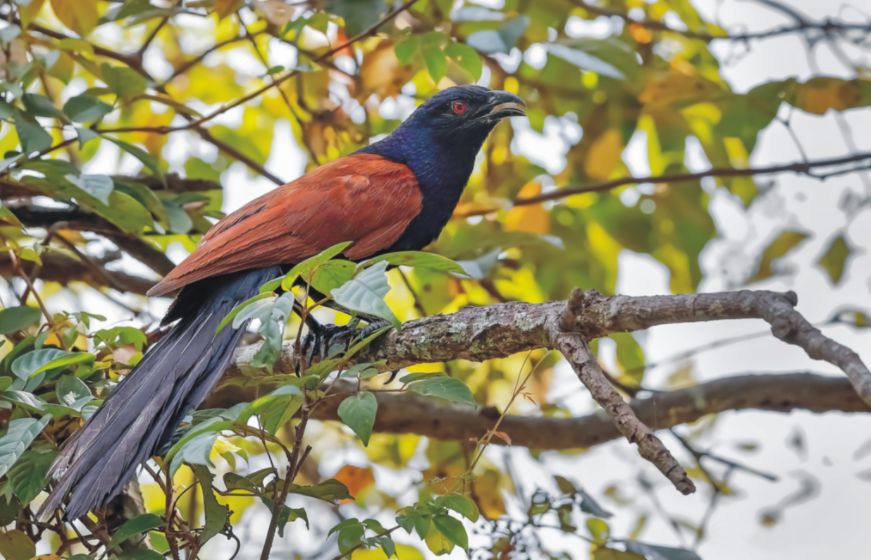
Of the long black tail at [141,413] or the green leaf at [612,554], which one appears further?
the green leaf at [612,554]

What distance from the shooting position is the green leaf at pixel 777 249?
3992 millimetres

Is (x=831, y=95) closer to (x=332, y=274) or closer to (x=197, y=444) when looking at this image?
(x=332, y=274)

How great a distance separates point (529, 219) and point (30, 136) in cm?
176

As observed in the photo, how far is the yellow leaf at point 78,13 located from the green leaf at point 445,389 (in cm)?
156

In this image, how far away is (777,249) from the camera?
4035 millimetres

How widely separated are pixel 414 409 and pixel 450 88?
3.75 ft

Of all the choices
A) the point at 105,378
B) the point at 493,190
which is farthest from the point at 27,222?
the point at 493,190

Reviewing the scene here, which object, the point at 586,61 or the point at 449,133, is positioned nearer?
the point at 586,61

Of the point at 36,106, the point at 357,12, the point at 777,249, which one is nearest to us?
the point at 36,106

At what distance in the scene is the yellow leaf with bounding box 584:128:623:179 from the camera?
12.6 ft

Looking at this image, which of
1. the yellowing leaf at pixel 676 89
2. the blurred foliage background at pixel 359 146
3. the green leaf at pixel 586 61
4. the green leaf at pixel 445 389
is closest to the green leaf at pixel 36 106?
the blurred foliage background at pixel 359 146

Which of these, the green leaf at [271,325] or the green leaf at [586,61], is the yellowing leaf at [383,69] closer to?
the green leaf at [586,61]

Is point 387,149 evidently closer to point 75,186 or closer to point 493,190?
point 493,190

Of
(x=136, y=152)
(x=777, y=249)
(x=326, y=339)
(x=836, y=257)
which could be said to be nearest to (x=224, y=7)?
(x=136, y=152)
